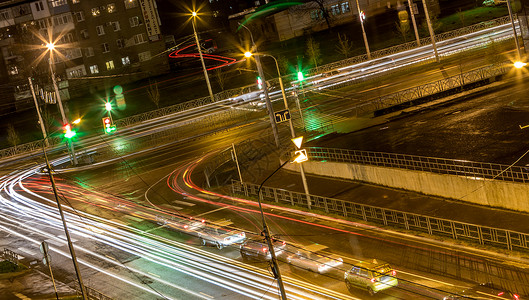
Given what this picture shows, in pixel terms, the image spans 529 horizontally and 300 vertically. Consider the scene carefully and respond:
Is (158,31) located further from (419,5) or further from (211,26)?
(419,5)

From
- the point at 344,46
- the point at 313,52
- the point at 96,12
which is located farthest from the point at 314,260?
the point at 96,12

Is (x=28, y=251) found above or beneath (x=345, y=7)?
beneath

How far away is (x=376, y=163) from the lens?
33781mm

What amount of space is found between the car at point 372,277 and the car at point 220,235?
7.78 m

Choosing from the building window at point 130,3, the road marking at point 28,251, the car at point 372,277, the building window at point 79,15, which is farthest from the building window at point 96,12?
the car at point 372,277

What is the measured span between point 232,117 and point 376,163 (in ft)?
78.9

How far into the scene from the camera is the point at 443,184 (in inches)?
1131

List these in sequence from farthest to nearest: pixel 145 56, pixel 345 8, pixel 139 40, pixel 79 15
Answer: pixel 345 8 < pixel 145 56 < pixel 139 40 < pixel 79 15

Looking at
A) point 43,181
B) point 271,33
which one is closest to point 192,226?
point 43,181

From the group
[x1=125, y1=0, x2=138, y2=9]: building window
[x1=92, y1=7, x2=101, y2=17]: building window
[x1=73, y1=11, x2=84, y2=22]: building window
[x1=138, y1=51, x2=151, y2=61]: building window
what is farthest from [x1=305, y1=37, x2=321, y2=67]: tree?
[x1=73, y1=11, x2=84, y2=22]: building window

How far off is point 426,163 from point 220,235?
490 inches

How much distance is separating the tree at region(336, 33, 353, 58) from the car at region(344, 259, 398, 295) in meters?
55.2

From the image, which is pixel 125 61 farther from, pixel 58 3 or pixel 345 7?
pixel 345 7

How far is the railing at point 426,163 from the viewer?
91.2ft
